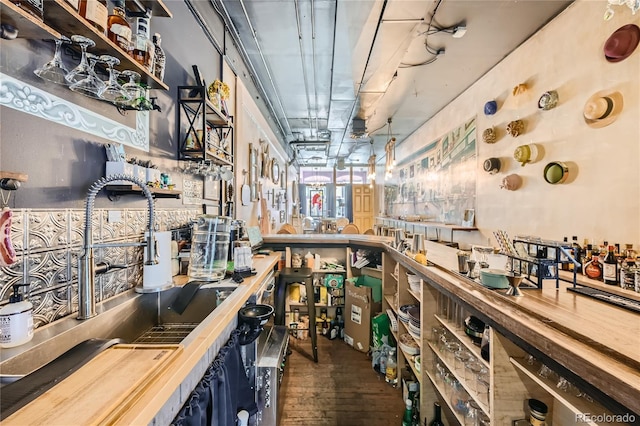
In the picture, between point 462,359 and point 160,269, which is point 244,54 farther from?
point 462,359

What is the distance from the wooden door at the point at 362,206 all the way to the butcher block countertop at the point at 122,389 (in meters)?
11.8

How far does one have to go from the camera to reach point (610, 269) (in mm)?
1636

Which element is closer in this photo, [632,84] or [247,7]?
[632,84]

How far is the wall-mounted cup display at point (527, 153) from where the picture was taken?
2918mm

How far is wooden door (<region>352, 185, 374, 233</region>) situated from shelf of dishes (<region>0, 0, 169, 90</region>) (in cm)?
1165

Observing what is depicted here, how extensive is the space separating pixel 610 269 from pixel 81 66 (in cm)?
287

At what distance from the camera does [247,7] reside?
2783 millimetres

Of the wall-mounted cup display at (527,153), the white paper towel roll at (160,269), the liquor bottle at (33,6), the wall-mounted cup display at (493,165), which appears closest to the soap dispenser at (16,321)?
the white paper towel roll at (160,269)

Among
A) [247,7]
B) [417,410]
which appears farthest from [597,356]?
[247,7]

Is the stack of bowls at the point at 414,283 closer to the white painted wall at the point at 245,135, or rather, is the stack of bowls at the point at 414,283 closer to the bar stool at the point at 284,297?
the bar stool at the point at 284,297

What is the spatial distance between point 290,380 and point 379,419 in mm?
949

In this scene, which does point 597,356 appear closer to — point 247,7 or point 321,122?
point 247,7

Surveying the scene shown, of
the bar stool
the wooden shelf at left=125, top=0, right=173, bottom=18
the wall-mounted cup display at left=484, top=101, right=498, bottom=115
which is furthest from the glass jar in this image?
the wall-mounted cup display at left=484, top=101, right=498, bottom=115

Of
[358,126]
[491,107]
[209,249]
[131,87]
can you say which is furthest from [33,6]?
[358,126]
